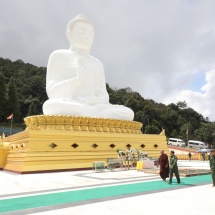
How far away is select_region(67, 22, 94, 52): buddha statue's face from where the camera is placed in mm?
14586

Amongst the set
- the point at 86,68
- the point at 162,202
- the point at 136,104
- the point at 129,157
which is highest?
the point at 136,104

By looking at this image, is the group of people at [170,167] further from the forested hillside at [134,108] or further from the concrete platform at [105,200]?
the forested hillside at [134,108]

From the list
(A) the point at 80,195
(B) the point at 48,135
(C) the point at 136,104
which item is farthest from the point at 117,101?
(A) the point at 80,195

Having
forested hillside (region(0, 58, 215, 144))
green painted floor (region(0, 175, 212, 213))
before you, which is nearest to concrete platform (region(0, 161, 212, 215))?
green painted floor (region(0, 175, 212, 213))

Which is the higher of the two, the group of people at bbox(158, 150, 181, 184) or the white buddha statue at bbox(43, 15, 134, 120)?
the white buddha statue at bbox(43, 15, 134, 120)

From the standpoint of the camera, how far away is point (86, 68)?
1382 cm

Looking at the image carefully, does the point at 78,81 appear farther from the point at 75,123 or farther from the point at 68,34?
the point at 68,34

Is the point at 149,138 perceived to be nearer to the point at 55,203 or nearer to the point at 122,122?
the point at 122,122

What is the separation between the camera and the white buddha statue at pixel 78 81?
12.2 m

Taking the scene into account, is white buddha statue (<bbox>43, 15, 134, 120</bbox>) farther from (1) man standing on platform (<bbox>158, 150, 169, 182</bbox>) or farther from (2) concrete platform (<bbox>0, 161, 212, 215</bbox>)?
(2) concrete platform (<bbox>0, 161, 212, 215</bbox>)

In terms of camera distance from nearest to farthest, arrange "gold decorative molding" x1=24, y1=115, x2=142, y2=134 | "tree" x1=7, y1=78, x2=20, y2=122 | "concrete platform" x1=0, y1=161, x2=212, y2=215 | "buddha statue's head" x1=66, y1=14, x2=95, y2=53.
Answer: "concrete platform" x1=0, y1=161, x2=212, y2=215 → "gold decorative molding" x1=24, y1=115, x2=142, y2=134 → "buddha statue's head" x1=66, y1=14, x2=95, y2=53 → "tree" x1=7, y1=78, x2=20, y2=122

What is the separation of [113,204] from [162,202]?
31.1 inches

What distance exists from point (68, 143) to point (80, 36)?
6.56 meters

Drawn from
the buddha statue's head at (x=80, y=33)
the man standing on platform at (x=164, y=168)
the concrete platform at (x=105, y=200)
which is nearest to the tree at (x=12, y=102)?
the buddha statue's head at (x=80, y=33)
